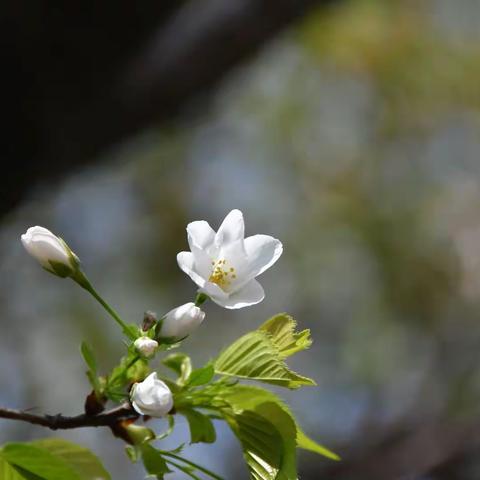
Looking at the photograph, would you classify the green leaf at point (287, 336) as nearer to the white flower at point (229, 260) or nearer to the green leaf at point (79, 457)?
the white flower at point (229, 260)

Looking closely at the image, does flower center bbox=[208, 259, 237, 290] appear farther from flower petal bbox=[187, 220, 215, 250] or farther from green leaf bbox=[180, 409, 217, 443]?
green leaf bbox=[180, 409, 217, 443]

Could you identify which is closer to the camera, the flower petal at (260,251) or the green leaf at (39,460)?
the green leaf at (39,460)

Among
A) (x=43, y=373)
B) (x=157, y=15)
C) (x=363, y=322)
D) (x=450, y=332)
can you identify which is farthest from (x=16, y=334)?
(x=157, y=15)

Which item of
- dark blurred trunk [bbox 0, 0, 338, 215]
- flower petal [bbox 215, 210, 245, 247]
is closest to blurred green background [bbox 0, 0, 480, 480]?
dark blurred trunk [bbox 0, 0, 338, 215]

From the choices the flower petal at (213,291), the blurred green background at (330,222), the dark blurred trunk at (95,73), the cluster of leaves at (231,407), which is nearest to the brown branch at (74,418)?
the cluster of leaves at (231,407)

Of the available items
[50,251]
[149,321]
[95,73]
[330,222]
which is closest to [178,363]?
[149,321]

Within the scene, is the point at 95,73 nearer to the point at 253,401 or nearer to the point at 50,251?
the point at 50,251

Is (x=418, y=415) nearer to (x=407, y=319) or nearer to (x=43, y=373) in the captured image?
(x=407, y=319)
